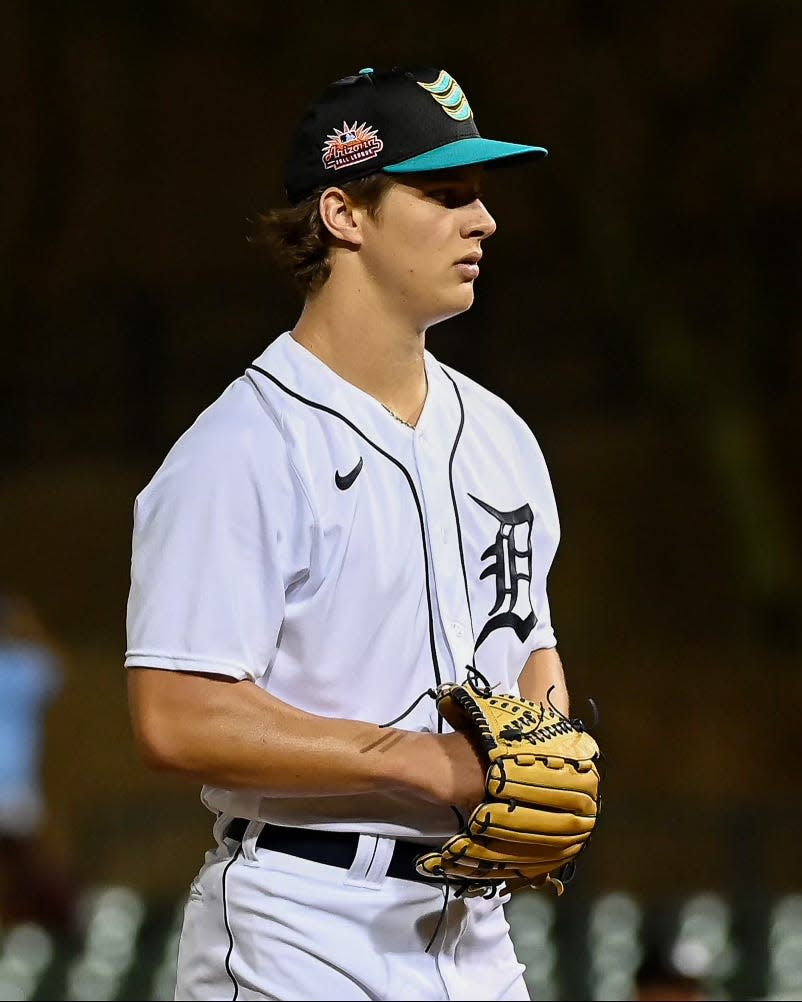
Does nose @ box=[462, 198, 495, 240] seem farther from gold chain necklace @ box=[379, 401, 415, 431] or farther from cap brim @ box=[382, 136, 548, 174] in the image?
gold chain necklace @ box=[379, 401, 415, 431]

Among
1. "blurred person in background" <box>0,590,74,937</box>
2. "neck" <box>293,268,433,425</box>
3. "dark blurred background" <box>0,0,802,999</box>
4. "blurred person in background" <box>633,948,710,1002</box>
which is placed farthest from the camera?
"dark blurred background" <box>0,0,802,999</box>

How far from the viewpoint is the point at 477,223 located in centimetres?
201

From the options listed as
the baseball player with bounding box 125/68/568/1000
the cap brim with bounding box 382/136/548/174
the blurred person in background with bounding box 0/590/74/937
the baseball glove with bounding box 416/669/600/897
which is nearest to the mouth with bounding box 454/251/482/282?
the baseball player with bounding box 125/68/568/1000

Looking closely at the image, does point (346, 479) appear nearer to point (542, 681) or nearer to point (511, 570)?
point (511, 570)

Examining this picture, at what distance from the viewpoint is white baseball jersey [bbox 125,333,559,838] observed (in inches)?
72.3

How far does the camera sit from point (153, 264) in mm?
8914

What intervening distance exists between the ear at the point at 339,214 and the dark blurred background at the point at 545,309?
5.64 metres

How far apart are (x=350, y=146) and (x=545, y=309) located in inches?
266

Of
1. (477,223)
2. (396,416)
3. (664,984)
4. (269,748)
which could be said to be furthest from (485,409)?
(664,984)

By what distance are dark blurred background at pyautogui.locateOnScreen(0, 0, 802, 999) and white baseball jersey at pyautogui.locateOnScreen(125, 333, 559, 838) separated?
558 cm

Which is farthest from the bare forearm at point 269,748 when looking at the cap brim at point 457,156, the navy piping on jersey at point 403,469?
the cap brim at point 457,156

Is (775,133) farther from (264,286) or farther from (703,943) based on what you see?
(703,943)

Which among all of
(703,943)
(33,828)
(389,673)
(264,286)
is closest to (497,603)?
(389,673)

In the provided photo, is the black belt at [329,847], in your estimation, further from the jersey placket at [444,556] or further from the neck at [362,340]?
the neck at [362,340]
